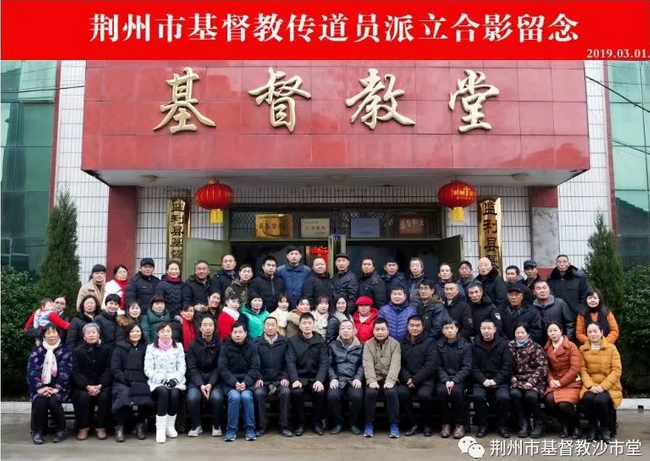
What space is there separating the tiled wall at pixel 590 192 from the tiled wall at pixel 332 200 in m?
0.62

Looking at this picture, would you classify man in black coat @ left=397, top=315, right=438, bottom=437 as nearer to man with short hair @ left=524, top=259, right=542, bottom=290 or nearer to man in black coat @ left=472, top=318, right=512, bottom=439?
man in black coat @ left=472, top=318, right=512, bottom=439

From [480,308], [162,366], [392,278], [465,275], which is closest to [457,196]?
[465,275]

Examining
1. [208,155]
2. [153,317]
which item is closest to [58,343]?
[153,317]

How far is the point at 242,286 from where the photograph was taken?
23.1ft

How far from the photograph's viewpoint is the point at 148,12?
14.0ft

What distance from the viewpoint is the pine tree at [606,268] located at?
28.6 ft

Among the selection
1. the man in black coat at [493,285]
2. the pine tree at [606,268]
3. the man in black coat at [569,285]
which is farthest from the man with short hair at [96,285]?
the pine tree at [606,268]

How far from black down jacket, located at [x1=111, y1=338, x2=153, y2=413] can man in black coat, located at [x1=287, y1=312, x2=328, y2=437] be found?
1374 mm

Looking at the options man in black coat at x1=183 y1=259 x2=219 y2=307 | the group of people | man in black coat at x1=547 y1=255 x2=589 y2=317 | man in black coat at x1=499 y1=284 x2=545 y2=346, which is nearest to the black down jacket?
the group of people

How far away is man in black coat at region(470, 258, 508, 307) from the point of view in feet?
22.8

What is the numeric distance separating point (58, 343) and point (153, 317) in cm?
91

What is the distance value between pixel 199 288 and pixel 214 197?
170cm

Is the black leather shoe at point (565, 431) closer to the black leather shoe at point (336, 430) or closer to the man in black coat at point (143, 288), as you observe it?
the black leather shoe at point (336, 430)

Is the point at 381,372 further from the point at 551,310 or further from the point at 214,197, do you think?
the point at 214,197
